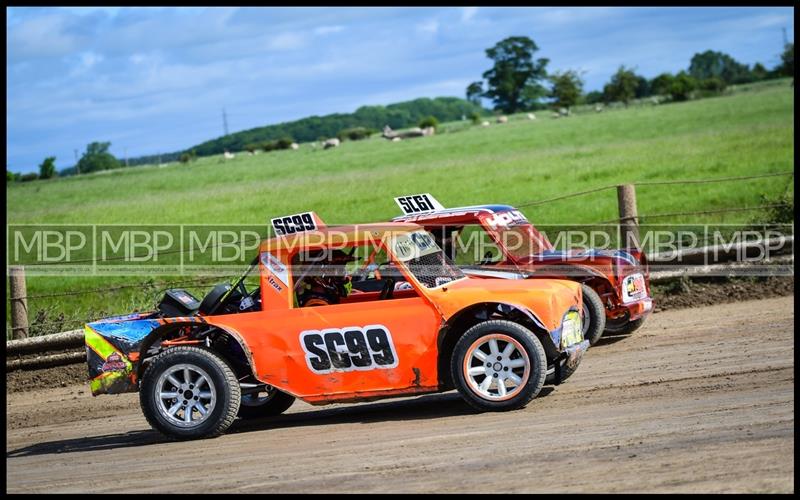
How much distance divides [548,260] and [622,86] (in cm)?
9328

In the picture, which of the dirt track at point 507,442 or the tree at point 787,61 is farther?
the tree at point 787,61

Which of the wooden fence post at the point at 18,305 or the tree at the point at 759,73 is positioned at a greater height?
the tree at the point at 759,73

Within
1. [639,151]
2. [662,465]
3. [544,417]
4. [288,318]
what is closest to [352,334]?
[288,318]

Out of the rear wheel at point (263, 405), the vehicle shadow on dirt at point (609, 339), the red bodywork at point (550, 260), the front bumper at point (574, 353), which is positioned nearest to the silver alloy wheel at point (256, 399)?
the rear wheel at point (263, 405)

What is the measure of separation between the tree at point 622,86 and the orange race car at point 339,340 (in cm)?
9473

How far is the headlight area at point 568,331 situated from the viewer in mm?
9398

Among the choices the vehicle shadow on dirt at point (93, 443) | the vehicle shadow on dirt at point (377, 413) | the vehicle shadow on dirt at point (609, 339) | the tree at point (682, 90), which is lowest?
the vehicle shadow on dirt at point (93, 443)

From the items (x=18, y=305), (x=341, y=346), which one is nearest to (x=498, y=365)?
(x=341, y=346)

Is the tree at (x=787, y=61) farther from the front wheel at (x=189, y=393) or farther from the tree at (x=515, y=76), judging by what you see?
the front wheel at (x=189, y=393)

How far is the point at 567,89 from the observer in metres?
115

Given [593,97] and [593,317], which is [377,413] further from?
[593,97]

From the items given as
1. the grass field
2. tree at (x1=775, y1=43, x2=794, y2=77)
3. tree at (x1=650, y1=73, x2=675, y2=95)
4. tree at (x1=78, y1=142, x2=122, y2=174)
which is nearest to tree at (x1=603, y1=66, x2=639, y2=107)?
tree at (x1=650, y1=73, x2=675, y2=95)

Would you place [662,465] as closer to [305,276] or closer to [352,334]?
[352,334]

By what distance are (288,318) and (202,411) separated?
112cm
